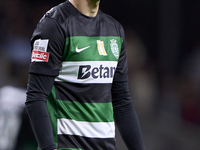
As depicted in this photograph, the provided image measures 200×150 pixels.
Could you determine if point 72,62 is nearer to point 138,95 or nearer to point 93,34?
point 93,34

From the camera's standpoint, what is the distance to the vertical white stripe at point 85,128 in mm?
2268

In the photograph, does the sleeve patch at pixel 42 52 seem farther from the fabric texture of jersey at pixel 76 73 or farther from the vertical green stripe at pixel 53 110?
the vertical green stripe at pixel 53 110

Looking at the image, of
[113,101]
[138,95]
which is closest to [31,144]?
[138,95]

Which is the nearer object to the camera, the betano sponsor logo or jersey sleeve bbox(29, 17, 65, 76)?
jersey sleeve bbox(29, 17, 65, 76)

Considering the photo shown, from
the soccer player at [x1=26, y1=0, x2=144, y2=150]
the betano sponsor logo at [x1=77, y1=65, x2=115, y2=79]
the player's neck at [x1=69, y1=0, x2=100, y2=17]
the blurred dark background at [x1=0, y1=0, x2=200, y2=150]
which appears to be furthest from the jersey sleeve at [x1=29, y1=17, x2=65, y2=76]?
the blurred dark background at [x1=0, y1=0, x2=200, y2=150]

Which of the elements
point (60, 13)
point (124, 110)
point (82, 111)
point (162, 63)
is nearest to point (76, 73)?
point (82, 111)

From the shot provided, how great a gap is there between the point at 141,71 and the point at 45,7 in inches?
53.7

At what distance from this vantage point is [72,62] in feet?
7.41

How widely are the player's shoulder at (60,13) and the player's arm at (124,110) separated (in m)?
0.40

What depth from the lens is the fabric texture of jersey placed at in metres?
Result: 2.19

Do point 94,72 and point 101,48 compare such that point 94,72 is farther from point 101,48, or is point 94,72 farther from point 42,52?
point 42,52

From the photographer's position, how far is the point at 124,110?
2629 mm

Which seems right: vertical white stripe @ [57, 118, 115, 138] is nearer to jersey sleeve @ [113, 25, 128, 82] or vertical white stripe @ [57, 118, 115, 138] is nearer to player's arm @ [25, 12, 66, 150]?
player's arm @ [25, 12, 66, 150]

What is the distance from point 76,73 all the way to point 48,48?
7.9 inches
